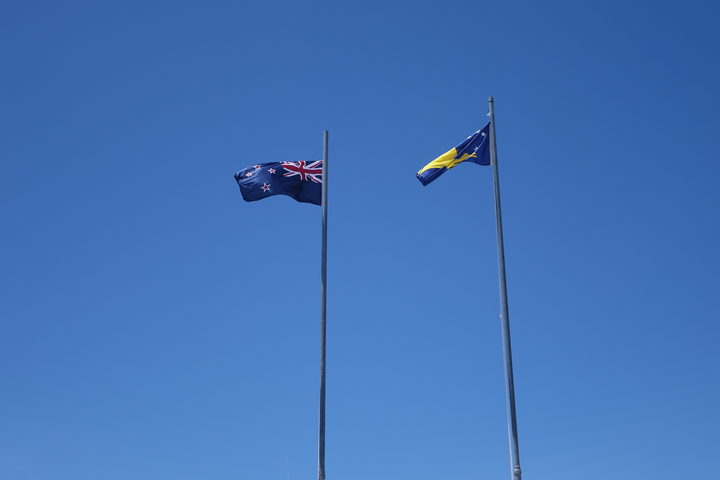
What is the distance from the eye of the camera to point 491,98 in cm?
4006

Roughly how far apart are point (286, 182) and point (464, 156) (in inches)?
302

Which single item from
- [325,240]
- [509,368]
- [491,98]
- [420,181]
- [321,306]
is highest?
[491,98]

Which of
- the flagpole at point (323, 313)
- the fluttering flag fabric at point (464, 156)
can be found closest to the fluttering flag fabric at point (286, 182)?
the flagpole at point (323, 313)

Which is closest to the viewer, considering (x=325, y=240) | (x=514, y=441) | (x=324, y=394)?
(x=514, y=441)

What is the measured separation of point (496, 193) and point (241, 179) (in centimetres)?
1100

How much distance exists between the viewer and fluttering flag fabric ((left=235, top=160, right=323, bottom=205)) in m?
41.1

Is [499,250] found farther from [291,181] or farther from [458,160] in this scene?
[291,181]

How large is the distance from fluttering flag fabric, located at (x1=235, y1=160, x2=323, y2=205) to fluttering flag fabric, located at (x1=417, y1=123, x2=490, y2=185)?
181 inches

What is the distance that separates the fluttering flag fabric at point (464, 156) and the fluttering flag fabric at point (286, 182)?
459cm

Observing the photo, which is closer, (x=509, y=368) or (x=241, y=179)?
(x=509, y=368)

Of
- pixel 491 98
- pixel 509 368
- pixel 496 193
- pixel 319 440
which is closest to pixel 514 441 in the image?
pixel 509 368

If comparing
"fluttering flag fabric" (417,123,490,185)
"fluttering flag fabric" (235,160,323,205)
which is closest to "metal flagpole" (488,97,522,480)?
"fluttering flag fabric" (417,123,490,185)

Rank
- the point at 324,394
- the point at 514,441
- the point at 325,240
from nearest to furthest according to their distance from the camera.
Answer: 1. the point at 514,441
2. the point at 324,394
3. the point at 325,240

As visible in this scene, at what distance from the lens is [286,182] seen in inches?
1626
